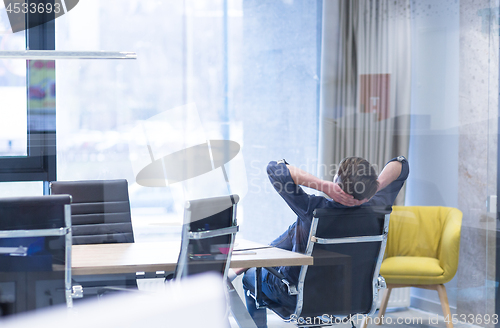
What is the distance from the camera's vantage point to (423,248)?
11.0 ft

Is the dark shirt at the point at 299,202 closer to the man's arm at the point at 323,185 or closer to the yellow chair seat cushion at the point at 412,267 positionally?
the man's arm at the point at 323,185

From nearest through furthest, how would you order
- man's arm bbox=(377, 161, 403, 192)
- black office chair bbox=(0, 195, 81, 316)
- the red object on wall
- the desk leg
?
black office chair bbox=(0, 195, 81, 316) → the desk leg → man's arm bbox=(377, 161, 403, 192) → the red object on wall

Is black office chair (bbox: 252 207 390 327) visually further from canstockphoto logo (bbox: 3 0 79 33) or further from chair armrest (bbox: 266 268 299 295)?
canstockphoto logo (bbox: 3 0 79 33)

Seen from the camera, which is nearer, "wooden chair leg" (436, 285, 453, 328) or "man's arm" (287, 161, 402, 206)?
"man's arm" (287, 161, 402, 206)

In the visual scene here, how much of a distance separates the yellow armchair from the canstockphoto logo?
2.80 meters

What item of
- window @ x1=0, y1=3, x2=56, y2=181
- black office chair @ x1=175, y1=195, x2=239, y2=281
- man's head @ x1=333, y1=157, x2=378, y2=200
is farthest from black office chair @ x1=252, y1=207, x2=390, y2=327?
window @ x1=0, y1=3, x2=56, y2=181

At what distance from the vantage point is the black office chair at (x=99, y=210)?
288 cm

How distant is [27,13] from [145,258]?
2175 millimetres

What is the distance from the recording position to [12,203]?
187 centimetres

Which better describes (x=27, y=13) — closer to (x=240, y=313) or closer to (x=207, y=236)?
(x=207, y=236)

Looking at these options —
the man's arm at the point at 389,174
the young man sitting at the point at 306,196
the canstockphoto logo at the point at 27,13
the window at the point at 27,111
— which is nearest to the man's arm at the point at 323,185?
the young man sitting at the point at 306,196

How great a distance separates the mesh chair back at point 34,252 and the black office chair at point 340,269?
1.03 meters

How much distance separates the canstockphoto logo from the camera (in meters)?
3.35

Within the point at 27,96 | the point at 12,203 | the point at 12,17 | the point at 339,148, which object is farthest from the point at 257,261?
the point at 12,17
